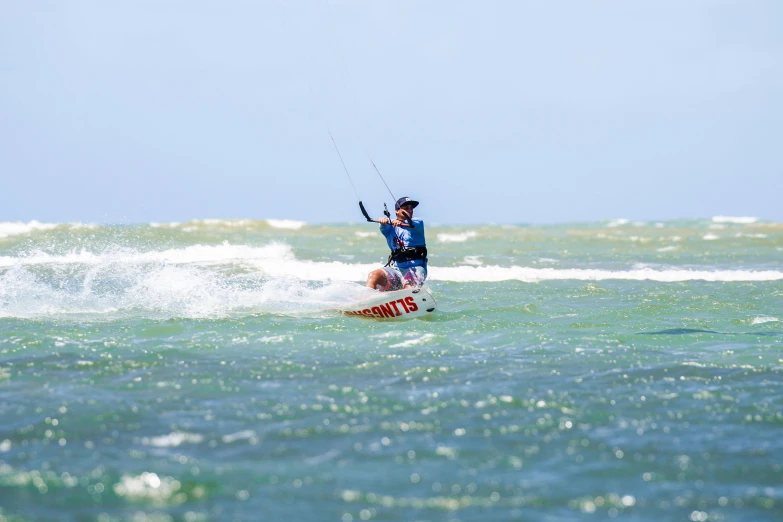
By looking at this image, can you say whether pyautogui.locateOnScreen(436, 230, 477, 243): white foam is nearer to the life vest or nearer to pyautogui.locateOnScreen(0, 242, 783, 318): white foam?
pyautogui.locateOnScreen(0, 242, 783, 318): white foam

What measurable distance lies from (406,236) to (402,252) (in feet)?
0.80

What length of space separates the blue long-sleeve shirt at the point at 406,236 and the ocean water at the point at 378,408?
853 mm

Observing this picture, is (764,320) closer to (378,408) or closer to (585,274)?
(378,408)

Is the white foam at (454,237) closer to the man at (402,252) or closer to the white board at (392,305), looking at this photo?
the man at (402,252)

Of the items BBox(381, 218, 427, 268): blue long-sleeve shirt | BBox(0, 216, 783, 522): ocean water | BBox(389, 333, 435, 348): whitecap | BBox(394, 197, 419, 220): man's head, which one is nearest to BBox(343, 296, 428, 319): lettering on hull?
BBox(0, 216, 783, 522): ocean water

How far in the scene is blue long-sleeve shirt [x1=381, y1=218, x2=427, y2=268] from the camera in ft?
40.1

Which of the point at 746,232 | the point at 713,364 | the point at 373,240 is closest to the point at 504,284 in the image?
the point at 713,364

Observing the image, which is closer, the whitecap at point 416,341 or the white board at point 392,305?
the whitecap at point 416,341

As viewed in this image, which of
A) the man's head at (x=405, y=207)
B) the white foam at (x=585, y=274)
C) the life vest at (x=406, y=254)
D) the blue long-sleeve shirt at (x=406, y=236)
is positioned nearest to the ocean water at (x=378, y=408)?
the life vest at (x=406, y=254)

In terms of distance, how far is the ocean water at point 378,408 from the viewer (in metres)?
4.56

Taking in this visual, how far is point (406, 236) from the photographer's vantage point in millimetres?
12227

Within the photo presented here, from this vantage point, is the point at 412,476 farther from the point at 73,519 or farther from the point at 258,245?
the point at 258,245

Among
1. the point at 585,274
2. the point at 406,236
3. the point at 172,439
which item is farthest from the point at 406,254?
the point at 585,274

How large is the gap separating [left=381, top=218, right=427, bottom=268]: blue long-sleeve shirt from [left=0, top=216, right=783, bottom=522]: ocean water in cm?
85
